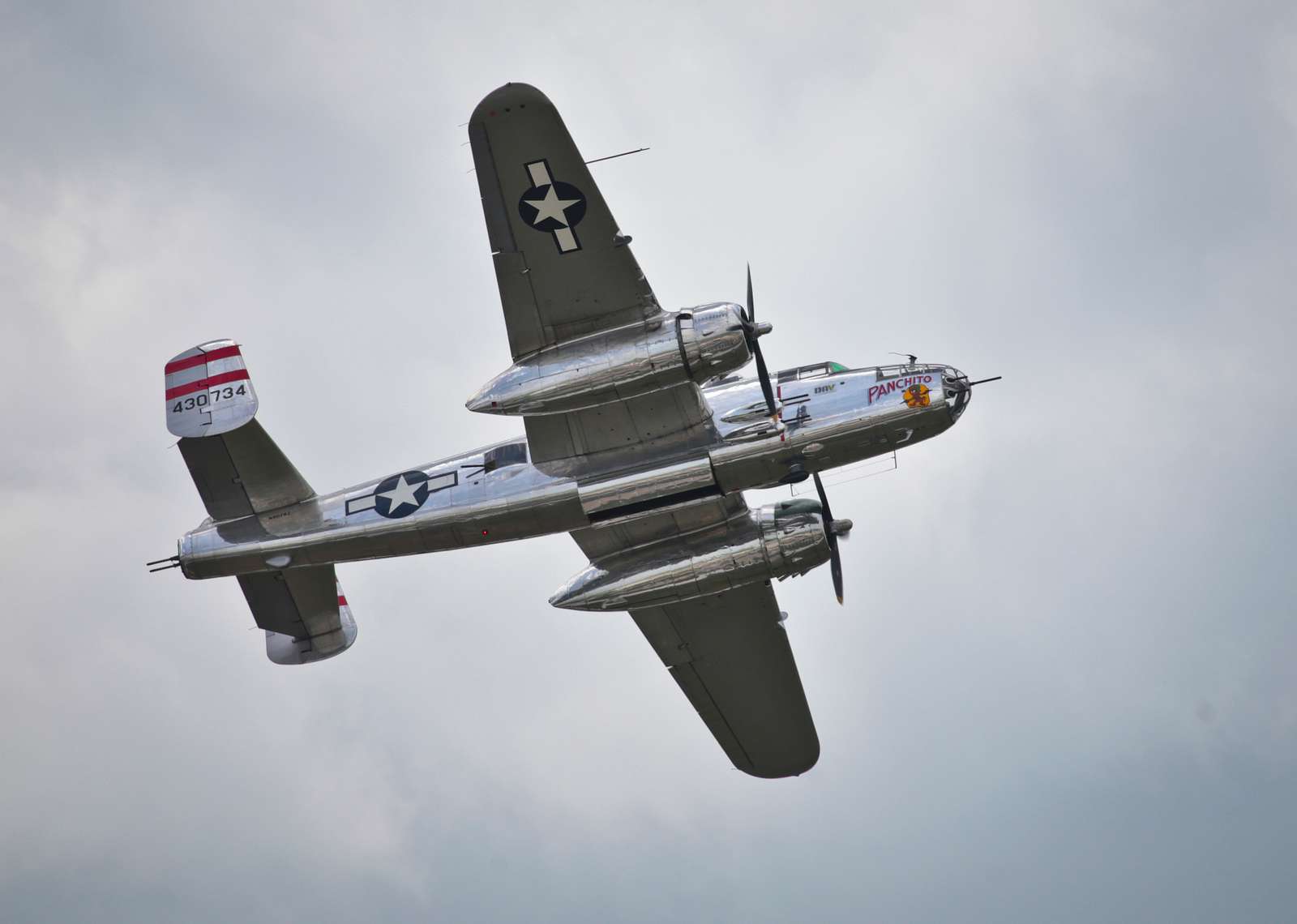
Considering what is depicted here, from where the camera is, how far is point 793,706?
31438 millimetres

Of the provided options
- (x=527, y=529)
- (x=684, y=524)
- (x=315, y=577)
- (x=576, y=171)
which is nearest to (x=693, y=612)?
(x=684, y=524)

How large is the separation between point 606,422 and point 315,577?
708cm

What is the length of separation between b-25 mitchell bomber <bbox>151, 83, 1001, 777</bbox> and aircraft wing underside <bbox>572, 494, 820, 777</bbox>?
0.96m

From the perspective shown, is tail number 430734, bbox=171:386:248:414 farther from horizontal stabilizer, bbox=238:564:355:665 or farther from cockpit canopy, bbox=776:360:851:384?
cockpit canopy, bbox=776:360:851:384

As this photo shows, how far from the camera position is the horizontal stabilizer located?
2866cm

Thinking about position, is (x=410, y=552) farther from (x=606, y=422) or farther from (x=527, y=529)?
(x=606, y=422)

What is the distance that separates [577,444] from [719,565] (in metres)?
3.64

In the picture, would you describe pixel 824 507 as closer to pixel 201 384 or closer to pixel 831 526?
pixel 831 526

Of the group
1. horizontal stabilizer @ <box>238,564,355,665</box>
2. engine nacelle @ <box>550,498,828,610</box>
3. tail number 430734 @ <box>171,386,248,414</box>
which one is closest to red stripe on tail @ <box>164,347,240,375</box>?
tail number 430734 @ <box>171,386,248,414</box>

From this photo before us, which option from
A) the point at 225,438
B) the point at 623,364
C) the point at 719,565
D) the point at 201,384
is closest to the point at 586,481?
the point at 623,364

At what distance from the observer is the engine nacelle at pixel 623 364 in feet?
80.9

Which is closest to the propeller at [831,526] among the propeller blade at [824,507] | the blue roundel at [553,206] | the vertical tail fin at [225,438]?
the propeller blade at [824,507]

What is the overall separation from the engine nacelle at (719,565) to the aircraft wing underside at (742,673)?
77.9 inches

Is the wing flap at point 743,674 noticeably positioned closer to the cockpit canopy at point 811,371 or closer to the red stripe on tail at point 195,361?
the cockpit canopy at point 811,371
